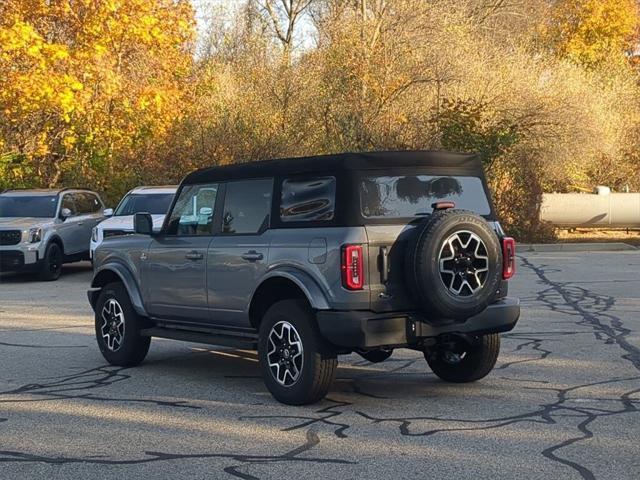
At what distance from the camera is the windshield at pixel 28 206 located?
20.2 metres

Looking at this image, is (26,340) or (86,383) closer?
(86,383)

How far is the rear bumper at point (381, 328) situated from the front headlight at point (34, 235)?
13085 mm

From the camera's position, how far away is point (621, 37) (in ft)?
156

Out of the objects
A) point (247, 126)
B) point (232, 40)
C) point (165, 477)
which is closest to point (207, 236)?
point (165, 477)

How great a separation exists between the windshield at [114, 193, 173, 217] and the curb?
10345mm

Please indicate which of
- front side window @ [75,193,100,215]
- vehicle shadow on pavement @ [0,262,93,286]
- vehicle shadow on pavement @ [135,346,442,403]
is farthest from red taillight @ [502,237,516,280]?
front side window @ [75,193,100,215]

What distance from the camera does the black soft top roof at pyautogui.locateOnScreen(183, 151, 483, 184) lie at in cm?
740

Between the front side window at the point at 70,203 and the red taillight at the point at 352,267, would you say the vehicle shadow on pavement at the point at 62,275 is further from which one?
the red taillight at the point at 352,267

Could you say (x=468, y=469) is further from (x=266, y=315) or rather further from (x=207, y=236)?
(x=207, y=236)

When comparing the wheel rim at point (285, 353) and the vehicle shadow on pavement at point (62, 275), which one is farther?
the vehicle shadow on pavement at point (62, 275)

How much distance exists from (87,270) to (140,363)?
42.3 feet

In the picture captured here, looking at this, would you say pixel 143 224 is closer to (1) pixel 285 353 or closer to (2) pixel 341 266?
(1) pixel 285 353

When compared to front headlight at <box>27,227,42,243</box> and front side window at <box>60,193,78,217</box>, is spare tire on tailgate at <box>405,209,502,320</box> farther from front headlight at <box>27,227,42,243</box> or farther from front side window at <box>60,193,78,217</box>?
front side window at <box>60,193,78,217</box>

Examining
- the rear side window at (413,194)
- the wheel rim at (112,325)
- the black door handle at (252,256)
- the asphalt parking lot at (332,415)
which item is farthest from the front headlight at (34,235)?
the rear side window at (413,194)
